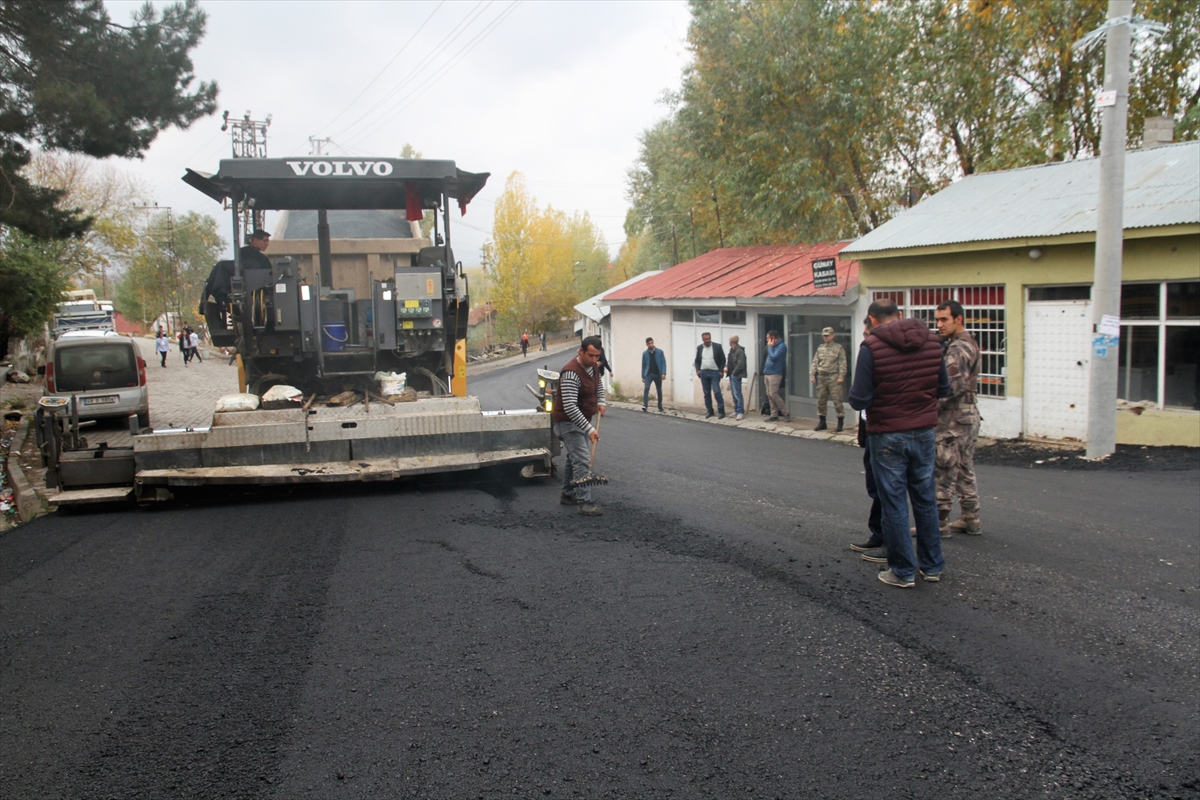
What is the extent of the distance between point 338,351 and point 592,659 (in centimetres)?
557

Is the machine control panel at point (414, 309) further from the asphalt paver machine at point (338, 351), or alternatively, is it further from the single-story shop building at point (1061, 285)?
the single-story shop building at point (1061, 285)

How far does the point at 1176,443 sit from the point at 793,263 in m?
10.6

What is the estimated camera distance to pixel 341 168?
8.41m

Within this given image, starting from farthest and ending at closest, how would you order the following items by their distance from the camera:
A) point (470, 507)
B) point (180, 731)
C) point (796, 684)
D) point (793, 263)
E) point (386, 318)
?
point (793, 263), point (386, 318), point (470, 507), point (796, 684), point (180, 731)

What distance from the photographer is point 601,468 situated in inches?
421

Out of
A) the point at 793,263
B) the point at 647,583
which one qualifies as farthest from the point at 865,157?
the point at 647,583

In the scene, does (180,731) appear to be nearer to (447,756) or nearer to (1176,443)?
(447,756)

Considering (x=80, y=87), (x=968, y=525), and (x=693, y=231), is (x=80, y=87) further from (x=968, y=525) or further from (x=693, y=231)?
(x=693, y=231)

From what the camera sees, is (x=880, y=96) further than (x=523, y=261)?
No

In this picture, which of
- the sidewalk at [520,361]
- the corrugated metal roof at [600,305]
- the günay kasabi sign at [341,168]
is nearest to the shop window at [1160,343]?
the günay kasabi sign at [341,168]

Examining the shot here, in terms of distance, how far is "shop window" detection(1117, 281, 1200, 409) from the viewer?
35.9 ft

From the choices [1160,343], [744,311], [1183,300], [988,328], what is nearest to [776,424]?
[744,311]

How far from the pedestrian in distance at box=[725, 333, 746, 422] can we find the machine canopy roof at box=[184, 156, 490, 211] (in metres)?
9.90

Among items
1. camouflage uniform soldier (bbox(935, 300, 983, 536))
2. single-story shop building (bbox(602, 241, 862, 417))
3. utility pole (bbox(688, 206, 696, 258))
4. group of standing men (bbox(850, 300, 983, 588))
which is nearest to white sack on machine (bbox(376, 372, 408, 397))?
group of standing men (bbox(850, 300, 983, 588))
